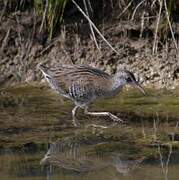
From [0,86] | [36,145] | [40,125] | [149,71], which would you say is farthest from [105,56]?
[36,145]

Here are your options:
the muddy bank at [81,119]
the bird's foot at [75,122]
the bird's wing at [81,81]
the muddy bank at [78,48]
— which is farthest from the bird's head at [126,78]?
the muddy bank at [78,48]

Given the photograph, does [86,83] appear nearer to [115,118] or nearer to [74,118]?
[74,118]

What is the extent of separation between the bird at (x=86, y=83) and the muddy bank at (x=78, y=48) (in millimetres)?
964

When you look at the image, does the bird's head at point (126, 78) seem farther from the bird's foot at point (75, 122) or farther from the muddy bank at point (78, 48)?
the muddy bank at point (78, 48)

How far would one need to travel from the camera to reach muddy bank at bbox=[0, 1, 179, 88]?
9344 millimetres

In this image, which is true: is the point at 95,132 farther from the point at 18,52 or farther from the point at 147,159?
the point at 18,52

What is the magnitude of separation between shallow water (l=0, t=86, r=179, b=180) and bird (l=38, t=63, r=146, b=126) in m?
0.16

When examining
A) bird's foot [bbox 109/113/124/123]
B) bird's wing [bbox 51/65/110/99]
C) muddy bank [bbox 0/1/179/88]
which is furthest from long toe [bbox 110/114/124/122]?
muddy bank [bbox 0/1/179/88]

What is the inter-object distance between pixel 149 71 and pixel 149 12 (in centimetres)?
72

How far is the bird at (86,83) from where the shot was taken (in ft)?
27.2

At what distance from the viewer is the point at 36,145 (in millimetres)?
7008

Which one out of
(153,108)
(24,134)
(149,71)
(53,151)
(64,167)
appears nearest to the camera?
(64,167)

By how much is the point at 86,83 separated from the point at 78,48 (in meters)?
1.31

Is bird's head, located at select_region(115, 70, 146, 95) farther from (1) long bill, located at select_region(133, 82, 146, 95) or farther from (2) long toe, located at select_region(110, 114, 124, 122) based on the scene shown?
(2) long toe, located at select_region(110, 114, 124, 122)
